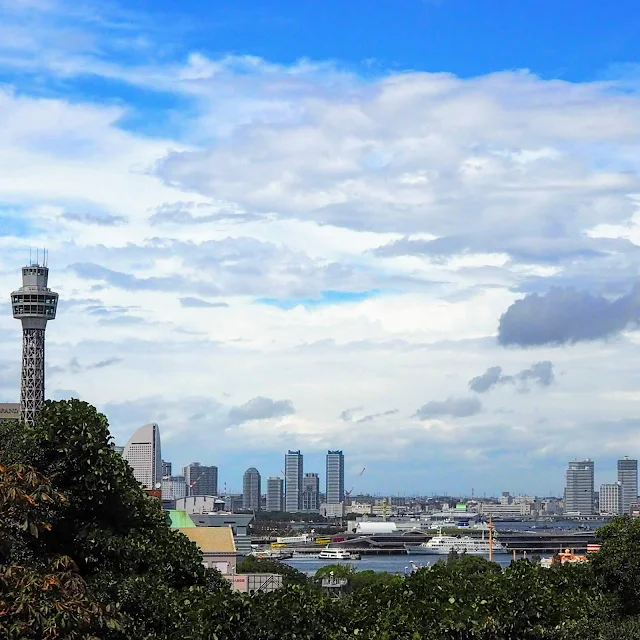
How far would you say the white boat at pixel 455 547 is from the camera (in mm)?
182500

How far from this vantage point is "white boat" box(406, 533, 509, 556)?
18250cm

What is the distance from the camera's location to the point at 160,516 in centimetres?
1923

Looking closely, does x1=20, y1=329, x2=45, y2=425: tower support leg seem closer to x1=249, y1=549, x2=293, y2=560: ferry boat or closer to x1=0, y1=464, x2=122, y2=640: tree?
x1=249, y1=549, x2=293, y2=560: ferry boat

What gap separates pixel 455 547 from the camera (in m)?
184

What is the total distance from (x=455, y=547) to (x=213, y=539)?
4864 inches

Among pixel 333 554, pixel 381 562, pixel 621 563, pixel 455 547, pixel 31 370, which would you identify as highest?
pixel 31 370

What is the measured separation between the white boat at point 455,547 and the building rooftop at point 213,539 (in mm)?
117001

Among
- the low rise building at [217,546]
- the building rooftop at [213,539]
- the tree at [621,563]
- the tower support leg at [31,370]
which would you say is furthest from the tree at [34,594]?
the tower support leg at [31,370]

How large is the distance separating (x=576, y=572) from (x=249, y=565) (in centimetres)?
7432

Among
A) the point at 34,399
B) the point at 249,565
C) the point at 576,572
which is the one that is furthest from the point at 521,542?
the point at 576,572

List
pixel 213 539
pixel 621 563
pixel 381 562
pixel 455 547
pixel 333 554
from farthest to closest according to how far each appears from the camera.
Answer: pixel 455 547
pixel 333 554
pixel 381 562
pixel 213 539
pixel 621 563

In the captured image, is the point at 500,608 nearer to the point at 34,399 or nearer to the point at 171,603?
the point at 171,603

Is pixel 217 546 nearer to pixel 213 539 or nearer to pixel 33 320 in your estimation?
pixel 213 539

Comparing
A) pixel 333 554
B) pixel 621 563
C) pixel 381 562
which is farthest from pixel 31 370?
pixel 621 563
